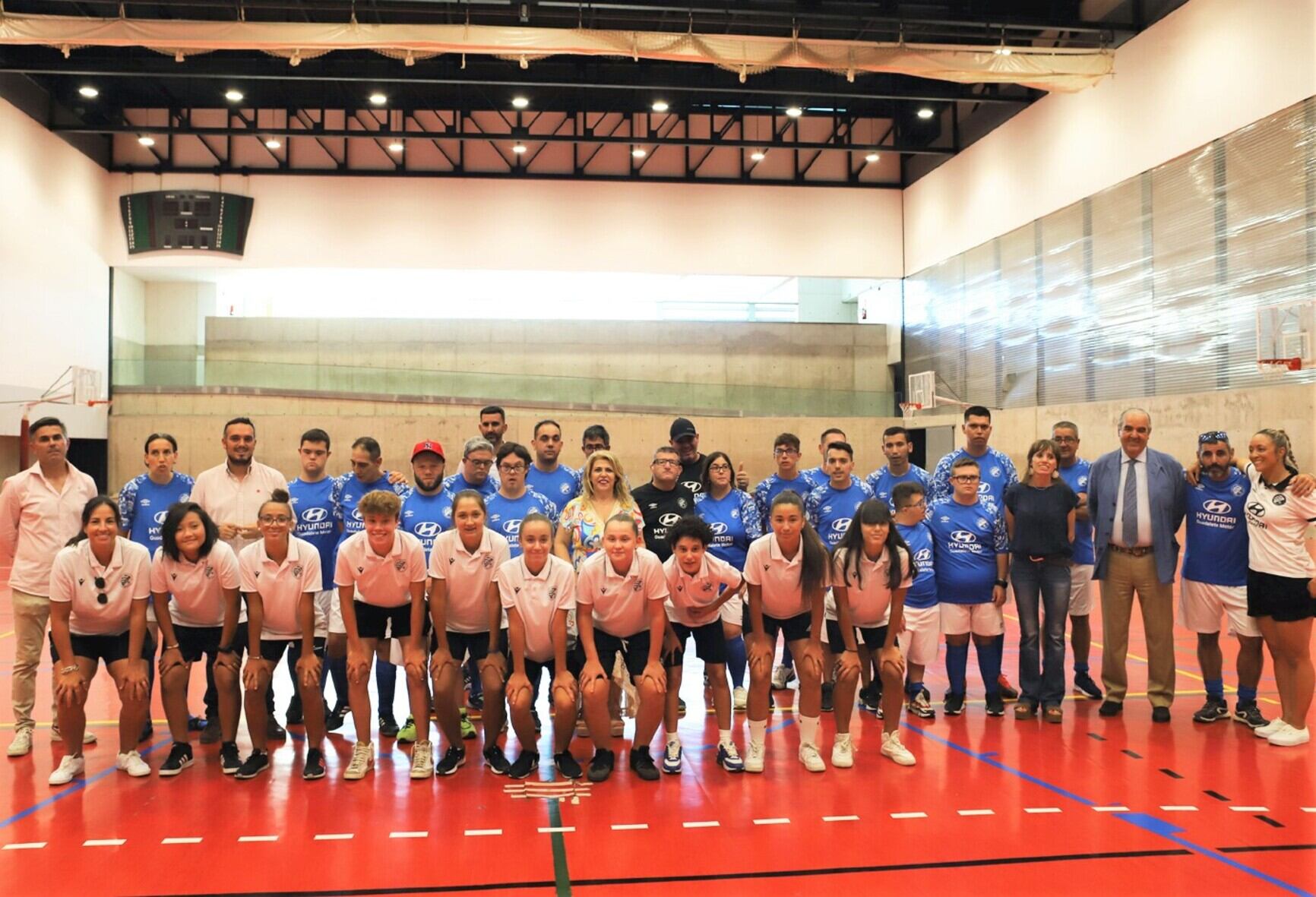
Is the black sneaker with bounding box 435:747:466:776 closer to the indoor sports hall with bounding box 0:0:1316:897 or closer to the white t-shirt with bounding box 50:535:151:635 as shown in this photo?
the indoor sports hall with bounding box 0:0:1316:897

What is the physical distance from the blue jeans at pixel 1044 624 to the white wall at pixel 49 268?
21.6m

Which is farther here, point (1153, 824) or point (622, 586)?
point (622, 586)

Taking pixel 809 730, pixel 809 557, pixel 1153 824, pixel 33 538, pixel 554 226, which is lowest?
pixel 1153 824

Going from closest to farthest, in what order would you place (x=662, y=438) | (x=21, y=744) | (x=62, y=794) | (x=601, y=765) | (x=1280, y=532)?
(x=62, y=794)
(x=601, y=765)
(x=21, y=744)
(x=1280, y=532)
(x=662, y=438)

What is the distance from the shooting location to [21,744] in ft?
19.3

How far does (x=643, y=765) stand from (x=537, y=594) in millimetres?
1209

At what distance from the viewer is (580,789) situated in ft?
17.1

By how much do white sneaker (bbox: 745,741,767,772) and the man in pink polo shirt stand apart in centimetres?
464

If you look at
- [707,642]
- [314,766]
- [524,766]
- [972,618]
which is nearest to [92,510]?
[314,766]

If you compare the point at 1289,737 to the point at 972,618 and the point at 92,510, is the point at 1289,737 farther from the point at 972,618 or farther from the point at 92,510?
the point at 92,510

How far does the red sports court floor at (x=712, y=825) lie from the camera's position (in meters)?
4.05

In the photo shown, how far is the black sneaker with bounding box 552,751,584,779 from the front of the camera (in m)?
5.35

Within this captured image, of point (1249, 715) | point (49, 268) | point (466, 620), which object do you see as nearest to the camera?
point (466, 620)

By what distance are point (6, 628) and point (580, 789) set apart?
31.5 ft
